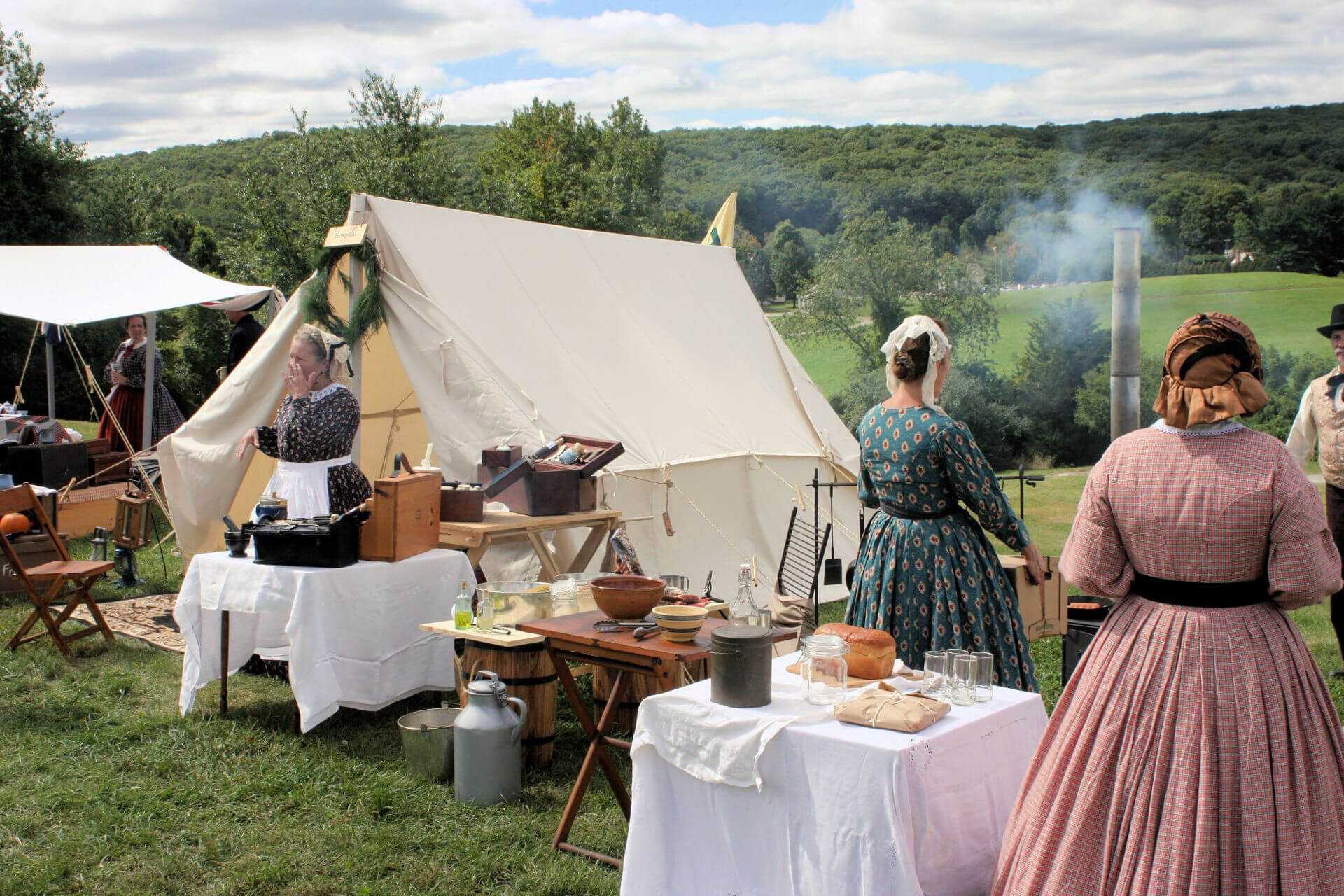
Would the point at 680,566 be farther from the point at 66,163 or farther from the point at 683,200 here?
the point at 683,200

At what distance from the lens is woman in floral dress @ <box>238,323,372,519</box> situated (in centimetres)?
455

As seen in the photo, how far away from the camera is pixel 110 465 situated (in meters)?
8.72

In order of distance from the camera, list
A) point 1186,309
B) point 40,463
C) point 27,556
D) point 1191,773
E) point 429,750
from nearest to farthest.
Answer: point 1191,773
point 429,750
point 27,556
point 40,463
point 1186,309

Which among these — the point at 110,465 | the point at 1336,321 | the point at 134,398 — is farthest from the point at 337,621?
the point at 134,398

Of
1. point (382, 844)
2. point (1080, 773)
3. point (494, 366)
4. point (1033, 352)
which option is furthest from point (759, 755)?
point (1033, 352)

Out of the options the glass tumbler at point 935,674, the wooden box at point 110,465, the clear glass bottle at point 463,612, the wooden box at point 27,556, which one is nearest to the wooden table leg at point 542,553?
the clear glass bottle at point 463,612

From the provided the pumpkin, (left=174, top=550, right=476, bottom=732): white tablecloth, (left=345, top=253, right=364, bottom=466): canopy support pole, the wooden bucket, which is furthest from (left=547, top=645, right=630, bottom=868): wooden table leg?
the pumpkin

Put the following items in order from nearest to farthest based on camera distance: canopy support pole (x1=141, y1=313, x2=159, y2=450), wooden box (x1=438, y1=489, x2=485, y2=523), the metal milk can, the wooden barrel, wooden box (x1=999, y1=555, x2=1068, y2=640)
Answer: the metal milk can → the wooden barrel → wooden box (x1=438, y1=489, x2=485, y2=523) → wooden box (x1=999, y1=555, x2=1068, y2=640) → canopy support pole (x1=141, y1=313, x2=159, y2=450)

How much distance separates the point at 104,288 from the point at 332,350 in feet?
15.4

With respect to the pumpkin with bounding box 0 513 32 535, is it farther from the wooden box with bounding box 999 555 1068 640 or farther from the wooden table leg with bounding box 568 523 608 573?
the wooden box with bounding box 999 555 1068 640

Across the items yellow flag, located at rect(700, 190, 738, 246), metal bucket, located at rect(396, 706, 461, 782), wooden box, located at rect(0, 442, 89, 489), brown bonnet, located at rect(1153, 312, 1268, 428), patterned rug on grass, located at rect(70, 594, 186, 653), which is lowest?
patterned rug on grass, located at rect(70, 594, 186, 653)

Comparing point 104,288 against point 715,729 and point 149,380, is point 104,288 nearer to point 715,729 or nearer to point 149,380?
Answer: point 149,380

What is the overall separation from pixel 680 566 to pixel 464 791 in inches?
101

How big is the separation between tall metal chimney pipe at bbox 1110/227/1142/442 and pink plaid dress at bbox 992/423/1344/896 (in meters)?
5.37
